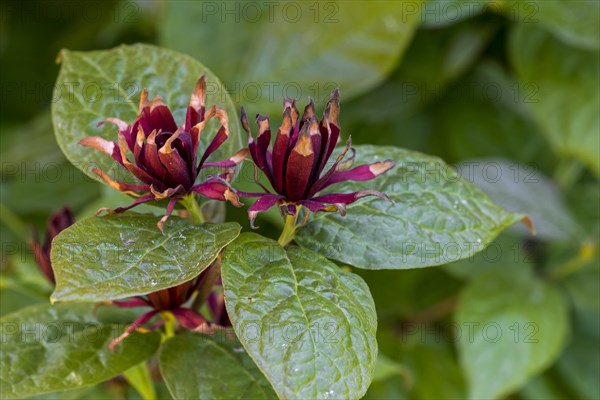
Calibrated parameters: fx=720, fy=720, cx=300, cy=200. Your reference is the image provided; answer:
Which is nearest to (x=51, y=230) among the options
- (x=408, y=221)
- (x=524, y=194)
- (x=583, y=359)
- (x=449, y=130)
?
(x=408, y=221)

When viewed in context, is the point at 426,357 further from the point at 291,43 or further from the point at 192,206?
the point at 192,206

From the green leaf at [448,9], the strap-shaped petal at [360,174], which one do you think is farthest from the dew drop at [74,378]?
the green leaf at [448,9]

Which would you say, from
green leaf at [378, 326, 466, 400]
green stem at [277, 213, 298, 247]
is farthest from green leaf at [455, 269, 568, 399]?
green stem at [277, 213, 298, 247]

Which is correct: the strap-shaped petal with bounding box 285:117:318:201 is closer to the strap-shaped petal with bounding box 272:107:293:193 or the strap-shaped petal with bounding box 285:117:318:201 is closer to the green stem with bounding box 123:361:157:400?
the strap-shaped petal with bounding box 272:107:293:193

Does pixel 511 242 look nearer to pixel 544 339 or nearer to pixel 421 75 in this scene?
pixel 544 339

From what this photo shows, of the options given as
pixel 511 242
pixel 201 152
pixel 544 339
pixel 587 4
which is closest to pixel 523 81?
pixel 587 4

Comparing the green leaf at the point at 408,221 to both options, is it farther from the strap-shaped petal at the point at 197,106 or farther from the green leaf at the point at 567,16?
the green leaf at the point at 567,16
